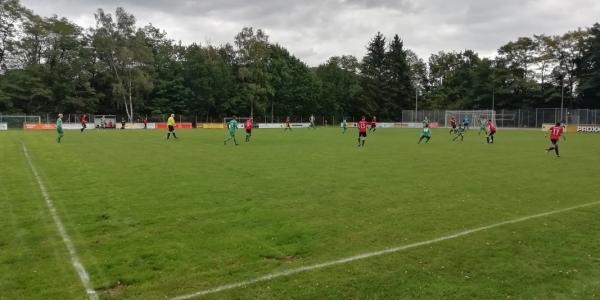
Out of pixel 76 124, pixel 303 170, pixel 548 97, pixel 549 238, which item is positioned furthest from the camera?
pixel 548 97

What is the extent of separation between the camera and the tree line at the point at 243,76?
232 ft

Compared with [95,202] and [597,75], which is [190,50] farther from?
[95,202]

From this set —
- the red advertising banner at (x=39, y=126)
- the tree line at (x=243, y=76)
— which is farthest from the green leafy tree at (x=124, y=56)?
the red advertising banner at (x=39, y=126)

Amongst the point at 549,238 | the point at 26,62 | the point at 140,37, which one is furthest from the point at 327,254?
the point at 26,62

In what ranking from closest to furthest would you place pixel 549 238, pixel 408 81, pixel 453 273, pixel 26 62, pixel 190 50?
pixel 453 273, pixel 549 238, pixel 26 62, pixel 190 50, pixel 408 81

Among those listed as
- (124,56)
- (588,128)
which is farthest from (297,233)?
(124,56)

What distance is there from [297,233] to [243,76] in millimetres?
76695

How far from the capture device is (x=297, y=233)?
746cm

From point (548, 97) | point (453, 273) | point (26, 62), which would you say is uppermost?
point (26, 62)

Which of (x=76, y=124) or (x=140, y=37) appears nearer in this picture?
(x=76, y=124)

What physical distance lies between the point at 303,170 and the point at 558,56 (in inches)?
3294

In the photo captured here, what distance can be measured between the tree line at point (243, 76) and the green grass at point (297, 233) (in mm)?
63583

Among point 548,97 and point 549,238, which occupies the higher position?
point 548,97

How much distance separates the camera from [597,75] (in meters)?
74.4
